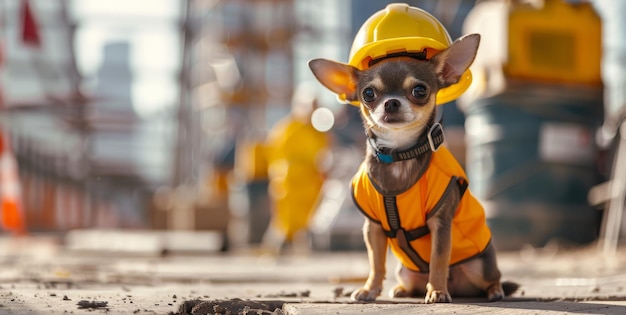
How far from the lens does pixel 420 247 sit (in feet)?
8.75

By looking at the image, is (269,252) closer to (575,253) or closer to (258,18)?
(575,253)

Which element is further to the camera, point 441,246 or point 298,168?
point 298,168

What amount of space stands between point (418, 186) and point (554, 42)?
4242 millimetres

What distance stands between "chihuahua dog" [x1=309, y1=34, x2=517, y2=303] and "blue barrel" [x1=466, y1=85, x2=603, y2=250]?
3822 mm

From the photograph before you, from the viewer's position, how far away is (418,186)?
2.53m

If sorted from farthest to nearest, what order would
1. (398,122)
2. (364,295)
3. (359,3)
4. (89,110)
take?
1. (359,3)
2. (89,110)
3. (364,295)
4. (398,122)

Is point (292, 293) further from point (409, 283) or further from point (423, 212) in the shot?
point (423, 212)

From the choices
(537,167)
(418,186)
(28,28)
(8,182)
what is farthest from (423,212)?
(28,28)

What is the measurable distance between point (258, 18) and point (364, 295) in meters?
19.0

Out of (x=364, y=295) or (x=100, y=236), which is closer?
(x=364, y=295)

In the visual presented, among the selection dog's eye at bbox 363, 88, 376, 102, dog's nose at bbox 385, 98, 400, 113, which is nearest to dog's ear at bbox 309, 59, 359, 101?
dog's eye at bbox 363, 88, 376, 102

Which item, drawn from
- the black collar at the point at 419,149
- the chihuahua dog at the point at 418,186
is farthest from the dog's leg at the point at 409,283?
the black collar at the point at 419,149

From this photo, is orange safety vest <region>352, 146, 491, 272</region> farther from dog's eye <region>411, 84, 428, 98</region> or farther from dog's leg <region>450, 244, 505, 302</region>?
dog's eye <region>411, 84, 428, 98</region>

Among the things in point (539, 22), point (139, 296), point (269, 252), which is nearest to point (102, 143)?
point (269, 252)
